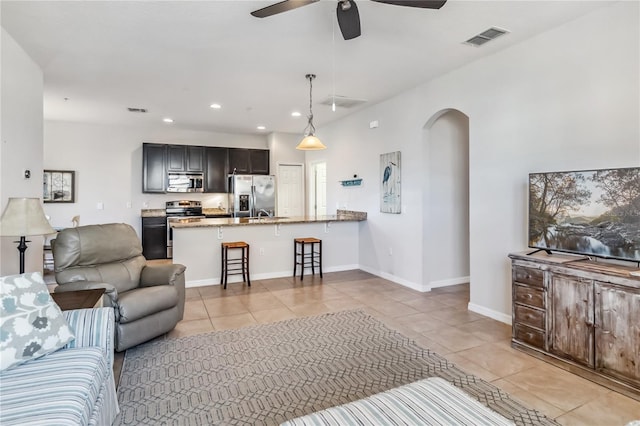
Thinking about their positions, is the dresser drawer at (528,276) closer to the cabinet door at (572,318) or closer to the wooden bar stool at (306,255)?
the cabinet door at (572,318)

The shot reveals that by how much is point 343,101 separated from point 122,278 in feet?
12.9

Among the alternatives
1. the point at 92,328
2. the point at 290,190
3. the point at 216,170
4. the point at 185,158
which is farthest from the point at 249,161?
the point at 92,328

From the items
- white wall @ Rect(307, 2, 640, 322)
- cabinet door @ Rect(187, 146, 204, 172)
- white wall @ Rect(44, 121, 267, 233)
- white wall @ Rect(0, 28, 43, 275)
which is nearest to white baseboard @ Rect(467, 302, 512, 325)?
white wall @ Rect(307, 2, 640, 322)

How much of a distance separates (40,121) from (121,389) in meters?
3.26

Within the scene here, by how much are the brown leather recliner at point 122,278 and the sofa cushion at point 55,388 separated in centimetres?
106

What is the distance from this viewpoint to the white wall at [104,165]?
692cm

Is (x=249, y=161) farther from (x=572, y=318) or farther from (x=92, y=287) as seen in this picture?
(x=572, y=318)

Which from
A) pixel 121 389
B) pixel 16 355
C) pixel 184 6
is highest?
pixel 184 6

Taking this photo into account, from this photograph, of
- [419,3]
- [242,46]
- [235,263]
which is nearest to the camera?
[419,3]

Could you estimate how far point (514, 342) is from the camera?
3.05 meters

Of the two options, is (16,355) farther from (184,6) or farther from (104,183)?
(104,183)

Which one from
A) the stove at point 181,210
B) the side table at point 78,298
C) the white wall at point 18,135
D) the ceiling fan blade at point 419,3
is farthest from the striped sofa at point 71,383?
the stove at point 181,210

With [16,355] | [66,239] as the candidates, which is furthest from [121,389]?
[66,239]

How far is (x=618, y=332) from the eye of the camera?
Result: 92.6 inches
